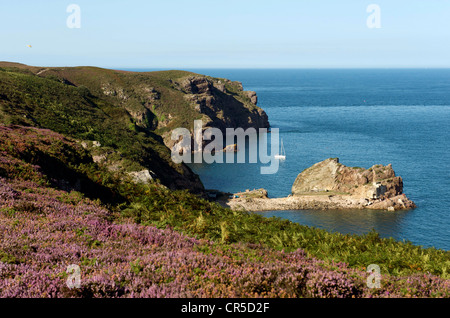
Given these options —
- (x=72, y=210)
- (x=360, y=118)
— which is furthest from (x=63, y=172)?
(x=360, y=118)

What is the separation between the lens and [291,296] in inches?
270

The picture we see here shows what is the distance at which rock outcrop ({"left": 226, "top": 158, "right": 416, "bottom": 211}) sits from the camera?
261 ft

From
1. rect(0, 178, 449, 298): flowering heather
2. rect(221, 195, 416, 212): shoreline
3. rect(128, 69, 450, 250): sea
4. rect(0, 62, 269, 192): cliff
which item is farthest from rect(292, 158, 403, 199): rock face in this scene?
rect(0, 178, 449, 298): flowering heather

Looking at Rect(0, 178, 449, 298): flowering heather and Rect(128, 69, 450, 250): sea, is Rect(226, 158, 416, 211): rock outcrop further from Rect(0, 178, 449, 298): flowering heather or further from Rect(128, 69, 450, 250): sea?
Rect(0, 178, 449, 298): flowering heather

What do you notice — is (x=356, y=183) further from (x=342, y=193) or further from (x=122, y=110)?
(x=122, y=110)

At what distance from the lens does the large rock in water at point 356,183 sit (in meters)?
81.4

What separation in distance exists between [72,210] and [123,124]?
77301 millimetres

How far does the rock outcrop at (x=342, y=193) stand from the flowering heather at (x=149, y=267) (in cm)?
6601

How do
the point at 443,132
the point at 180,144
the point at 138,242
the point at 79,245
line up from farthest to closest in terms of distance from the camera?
1. the point at 443,132
2. the point at 180,144
3. the point at 138,242
4. the point at 79,245

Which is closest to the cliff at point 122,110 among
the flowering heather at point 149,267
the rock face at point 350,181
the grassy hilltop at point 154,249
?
the grassy hilltop at point 154,249

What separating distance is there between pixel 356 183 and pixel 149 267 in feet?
282

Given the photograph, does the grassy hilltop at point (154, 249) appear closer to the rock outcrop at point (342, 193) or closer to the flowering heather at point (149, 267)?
the flowering heather at point (149, 267)

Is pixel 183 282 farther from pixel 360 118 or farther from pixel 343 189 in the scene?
pixel 360 118

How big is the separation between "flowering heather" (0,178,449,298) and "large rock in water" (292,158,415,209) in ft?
257
